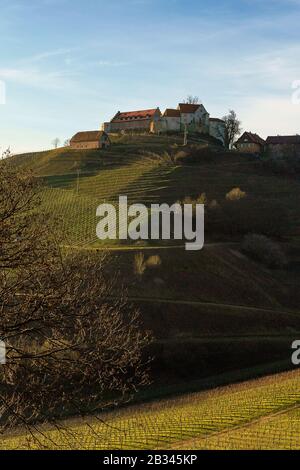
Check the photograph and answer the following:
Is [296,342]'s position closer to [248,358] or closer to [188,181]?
[248,358]

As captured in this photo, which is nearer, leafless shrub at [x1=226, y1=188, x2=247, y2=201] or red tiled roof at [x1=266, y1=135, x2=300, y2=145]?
leafless shrub at [x1=226, y1=188, x2=247, y2=201]

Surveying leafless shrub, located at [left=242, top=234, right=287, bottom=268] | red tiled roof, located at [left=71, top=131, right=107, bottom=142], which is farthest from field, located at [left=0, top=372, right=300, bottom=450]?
red tiled roof, located at [left=71, top=131, right=107, bottom=142]

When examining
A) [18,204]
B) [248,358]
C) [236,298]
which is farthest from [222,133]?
[18,204]

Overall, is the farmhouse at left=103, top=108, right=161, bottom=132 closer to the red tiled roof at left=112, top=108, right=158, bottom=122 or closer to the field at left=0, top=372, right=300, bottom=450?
the red tiled roof at left=112, top=108, right=158, bottom=122

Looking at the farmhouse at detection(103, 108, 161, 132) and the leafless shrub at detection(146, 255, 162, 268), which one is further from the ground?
the farmhouse at detection(103, 108, 161, 132)

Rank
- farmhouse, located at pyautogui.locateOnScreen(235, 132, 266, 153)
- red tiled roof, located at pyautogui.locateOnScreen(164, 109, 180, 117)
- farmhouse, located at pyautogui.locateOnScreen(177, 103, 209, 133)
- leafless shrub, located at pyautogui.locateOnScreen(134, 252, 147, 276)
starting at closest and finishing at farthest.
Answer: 1. leafless shrub, located at pyautogui.locateOnScreen(134, 252, 147, 276)
2. farmhouse, located at pyautogui.locateOnScreen(235, 132, 266, 153)
3. red tiled roof, located at pyautogui.locateOnScreen(164, 109, 180, 117)
4. farmhouse, located at pyautogui.locateOnScreen(177, 103, 209, 133)

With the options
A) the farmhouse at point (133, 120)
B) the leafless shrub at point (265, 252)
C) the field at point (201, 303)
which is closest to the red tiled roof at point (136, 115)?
the farmhouse at point (133, 120)
